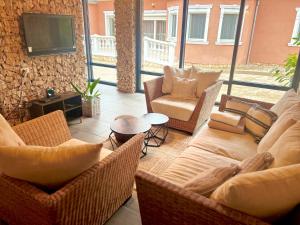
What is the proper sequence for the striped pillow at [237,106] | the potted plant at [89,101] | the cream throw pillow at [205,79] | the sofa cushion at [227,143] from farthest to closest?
the potted plant at [89,101]
the cream throw pillow at [205,79]
the striped pillow at [237,106]
the sofa cushion at [227,143]

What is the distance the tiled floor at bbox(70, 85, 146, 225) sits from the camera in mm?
1760

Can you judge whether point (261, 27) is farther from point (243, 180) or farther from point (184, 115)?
point (243, 180)

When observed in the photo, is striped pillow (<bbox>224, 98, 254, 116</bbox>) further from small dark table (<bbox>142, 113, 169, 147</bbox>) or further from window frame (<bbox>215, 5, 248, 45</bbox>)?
window frame (<bbox>215, 5, 248, 45</bbox>)

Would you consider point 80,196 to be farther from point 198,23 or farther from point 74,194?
point 198,23

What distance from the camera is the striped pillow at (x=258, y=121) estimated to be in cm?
212

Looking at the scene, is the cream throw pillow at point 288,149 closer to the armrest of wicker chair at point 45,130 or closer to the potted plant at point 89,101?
the armrest of wicker chair at point 45,130

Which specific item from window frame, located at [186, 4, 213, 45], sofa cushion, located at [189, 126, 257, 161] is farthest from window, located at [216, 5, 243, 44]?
sofa cushion, located at [189, 126, 257, 161]

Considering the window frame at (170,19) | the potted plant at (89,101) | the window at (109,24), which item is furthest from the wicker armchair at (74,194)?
the window at (109,24)

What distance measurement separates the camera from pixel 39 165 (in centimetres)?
111

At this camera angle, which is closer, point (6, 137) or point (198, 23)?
point (6, 137)

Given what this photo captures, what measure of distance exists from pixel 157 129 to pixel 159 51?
2389 millimetres

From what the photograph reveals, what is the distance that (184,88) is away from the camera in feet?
11.1

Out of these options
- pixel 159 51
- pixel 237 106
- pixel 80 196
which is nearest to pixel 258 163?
pixel 80 196

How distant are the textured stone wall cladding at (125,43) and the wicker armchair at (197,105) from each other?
5.49ft
